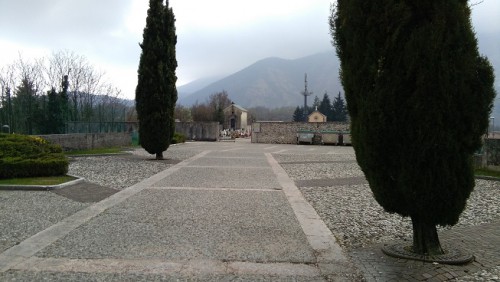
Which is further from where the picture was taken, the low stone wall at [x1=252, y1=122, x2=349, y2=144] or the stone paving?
the low stone wall at [x1=252, y1=122, x2=349, y2=144]

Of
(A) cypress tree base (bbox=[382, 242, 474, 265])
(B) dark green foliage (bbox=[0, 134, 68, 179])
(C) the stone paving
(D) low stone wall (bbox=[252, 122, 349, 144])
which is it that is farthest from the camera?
(D) low stone wall (bbox=[252, 122, 349, 144])

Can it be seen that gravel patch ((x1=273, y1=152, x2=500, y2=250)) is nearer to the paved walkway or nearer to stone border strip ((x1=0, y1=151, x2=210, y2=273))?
the paved walkway

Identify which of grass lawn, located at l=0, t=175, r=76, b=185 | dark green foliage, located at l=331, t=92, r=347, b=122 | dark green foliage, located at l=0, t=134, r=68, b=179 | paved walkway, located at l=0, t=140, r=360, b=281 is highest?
dark green foliage, located at l=331, t=92, r=347, b=122

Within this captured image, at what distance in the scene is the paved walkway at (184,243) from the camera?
4.59m

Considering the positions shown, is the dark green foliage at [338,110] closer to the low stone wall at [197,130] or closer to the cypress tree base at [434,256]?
the low stone wall at [197,130]

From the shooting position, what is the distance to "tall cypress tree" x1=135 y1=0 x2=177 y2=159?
1845 centimetres

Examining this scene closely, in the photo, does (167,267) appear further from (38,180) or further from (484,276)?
(38,180)

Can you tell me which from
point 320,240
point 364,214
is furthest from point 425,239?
point 364,214

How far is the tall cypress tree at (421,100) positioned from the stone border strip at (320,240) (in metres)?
0.92

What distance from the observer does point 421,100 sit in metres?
4.62

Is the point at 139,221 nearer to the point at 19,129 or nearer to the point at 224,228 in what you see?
the point at 224,228

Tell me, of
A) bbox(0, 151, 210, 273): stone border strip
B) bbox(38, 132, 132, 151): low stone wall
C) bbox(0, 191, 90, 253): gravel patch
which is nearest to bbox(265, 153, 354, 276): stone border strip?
bbox(0, 151, 210, 273): stone border strip

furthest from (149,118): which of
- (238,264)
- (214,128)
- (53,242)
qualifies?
(214,128)

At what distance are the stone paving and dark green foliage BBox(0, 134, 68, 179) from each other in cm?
246
